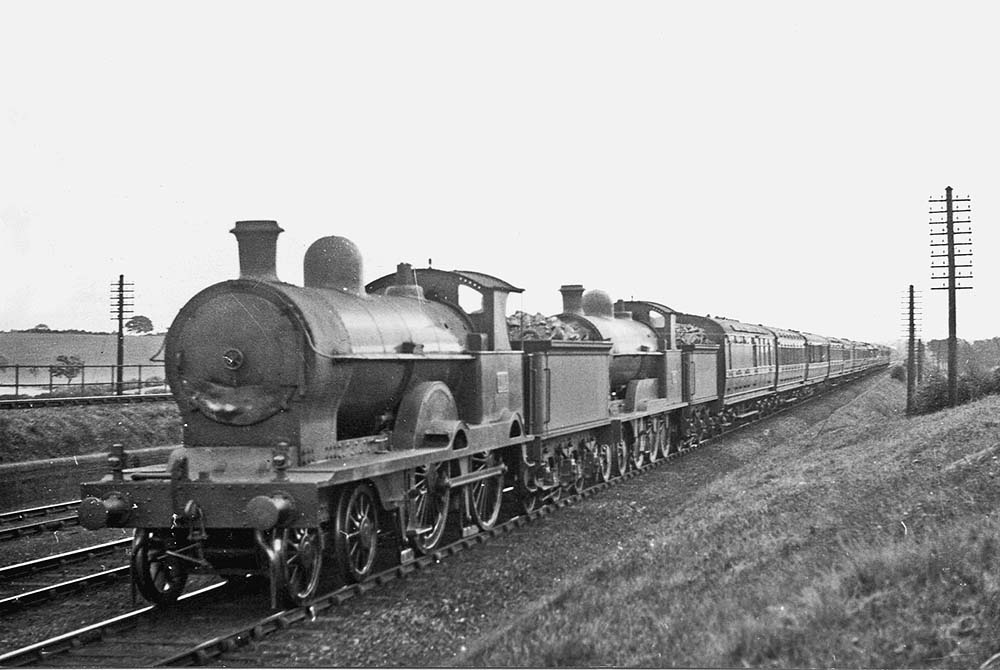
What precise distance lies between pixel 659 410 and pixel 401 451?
9843 mm

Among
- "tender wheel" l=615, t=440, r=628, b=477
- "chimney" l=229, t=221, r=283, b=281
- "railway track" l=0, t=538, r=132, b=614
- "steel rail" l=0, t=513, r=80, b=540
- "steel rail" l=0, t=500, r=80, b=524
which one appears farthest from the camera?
"tender wheel" l=615, t=440, r=628, b=477

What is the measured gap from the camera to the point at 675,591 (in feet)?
23.2

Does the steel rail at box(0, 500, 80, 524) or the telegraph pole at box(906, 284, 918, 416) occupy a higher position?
the telegraph pole at box(906, 284, 918, 416)

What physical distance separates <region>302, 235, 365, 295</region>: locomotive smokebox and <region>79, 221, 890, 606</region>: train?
0.6 inches

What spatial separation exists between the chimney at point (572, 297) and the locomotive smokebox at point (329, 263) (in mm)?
7911

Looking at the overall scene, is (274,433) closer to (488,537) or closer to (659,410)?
(488,537)

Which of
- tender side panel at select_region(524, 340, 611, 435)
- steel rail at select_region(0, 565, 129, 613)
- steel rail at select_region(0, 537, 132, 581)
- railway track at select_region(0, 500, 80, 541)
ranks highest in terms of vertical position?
tender side panel at select_region(524, 340, 611, 435)

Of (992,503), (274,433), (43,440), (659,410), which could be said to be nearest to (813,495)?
(992,503)

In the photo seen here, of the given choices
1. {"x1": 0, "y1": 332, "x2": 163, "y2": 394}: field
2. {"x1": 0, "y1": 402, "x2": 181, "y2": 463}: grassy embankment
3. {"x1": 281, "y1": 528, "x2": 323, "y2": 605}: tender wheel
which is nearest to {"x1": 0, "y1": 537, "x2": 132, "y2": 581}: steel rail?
{"x1": 281, "y1": 528, "x2": 323, "y2": 605}: tender wheel

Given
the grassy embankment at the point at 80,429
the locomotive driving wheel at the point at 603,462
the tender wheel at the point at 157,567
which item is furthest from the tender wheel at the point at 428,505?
the grassy embankment at the point at 80,429

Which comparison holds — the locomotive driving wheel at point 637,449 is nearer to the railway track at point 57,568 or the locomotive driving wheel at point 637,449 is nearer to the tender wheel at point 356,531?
the railway track at point 57,568

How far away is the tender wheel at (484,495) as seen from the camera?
10.8 metres

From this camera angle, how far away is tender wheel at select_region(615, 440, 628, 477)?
16484 mm

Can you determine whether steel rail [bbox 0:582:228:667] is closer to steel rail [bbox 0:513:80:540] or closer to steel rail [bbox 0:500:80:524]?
steel rail [bbox 0:513:80:540]
